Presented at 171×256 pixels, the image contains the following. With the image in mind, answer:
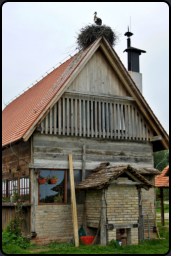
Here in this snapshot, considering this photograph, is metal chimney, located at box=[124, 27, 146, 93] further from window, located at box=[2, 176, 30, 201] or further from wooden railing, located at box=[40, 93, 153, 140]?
window, located at box=[2, 176, 30, 201]

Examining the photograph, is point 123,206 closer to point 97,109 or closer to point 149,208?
point 149,208

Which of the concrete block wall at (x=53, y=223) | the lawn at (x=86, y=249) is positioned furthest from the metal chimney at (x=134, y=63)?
the lawn at (x=86, y=249)

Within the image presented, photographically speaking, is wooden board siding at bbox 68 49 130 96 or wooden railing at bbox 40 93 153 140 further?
wooden board siding at bbox 68 49 130 96

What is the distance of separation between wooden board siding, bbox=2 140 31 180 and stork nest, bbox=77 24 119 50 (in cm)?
618

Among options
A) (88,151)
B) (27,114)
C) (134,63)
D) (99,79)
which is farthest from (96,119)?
(134,63)

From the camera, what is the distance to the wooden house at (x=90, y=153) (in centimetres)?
1480

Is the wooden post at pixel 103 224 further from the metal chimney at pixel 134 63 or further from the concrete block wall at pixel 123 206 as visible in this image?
the metal chimney at pixel 134 63

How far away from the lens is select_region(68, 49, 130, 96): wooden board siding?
17000mm

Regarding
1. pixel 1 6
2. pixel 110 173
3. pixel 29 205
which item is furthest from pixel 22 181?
pixel 1 6

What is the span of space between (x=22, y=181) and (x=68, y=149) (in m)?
2.58

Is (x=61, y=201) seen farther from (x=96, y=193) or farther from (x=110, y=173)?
(x=110, y=173)

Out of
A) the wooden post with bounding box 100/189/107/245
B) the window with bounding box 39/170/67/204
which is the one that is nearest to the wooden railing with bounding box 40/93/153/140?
the window with bounding box 39/170/67/204

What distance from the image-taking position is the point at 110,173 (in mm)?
14719

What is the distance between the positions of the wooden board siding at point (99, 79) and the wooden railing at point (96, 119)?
Result: 0.39 metres
